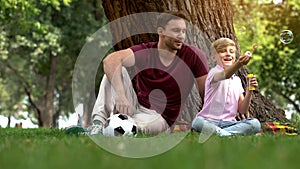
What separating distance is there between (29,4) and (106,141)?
45.2 feet

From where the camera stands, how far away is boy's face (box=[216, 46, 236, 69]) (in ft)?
22.3

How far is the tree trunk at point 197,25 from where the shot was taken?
8188 millimetres

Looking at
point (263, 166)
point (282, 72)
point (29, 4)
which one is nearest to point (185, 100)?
point (263, 166)

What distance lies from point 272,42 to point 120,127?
21.1 metres

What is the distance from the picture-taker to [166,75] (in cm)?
705

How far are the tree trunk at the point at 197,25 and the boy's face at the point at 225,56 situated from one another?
1038 millimetres

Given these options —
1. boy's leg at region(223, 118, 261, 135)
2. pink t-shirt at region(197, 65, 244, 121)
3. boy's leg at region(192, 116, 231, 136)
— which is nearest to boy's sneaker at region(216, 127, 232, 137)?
boy's leg at region(192, 116, 231, 136)

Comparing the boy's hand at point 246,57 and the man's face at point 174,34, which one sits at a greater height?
the man's face at point 174,34

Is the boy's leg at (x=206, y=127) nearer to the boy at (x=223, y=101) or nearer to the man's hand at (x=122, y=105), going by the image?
the boy at (x=223, y=101)

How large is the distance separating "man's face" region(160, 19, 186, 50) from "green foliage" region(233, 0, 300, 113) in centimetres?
1705

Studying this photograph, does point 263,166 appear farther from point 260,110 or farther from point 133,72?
point 260,110

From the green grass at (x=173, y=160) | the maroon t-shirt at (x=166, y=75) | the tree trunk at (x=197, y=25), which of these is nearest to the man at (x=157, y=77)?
the maroon t-shirt at (x=166, y=75)

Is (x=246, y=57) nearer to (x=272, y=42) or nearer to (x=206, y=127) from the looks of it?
(x=206, y=127)

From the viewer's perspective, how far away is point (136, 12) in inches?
328
